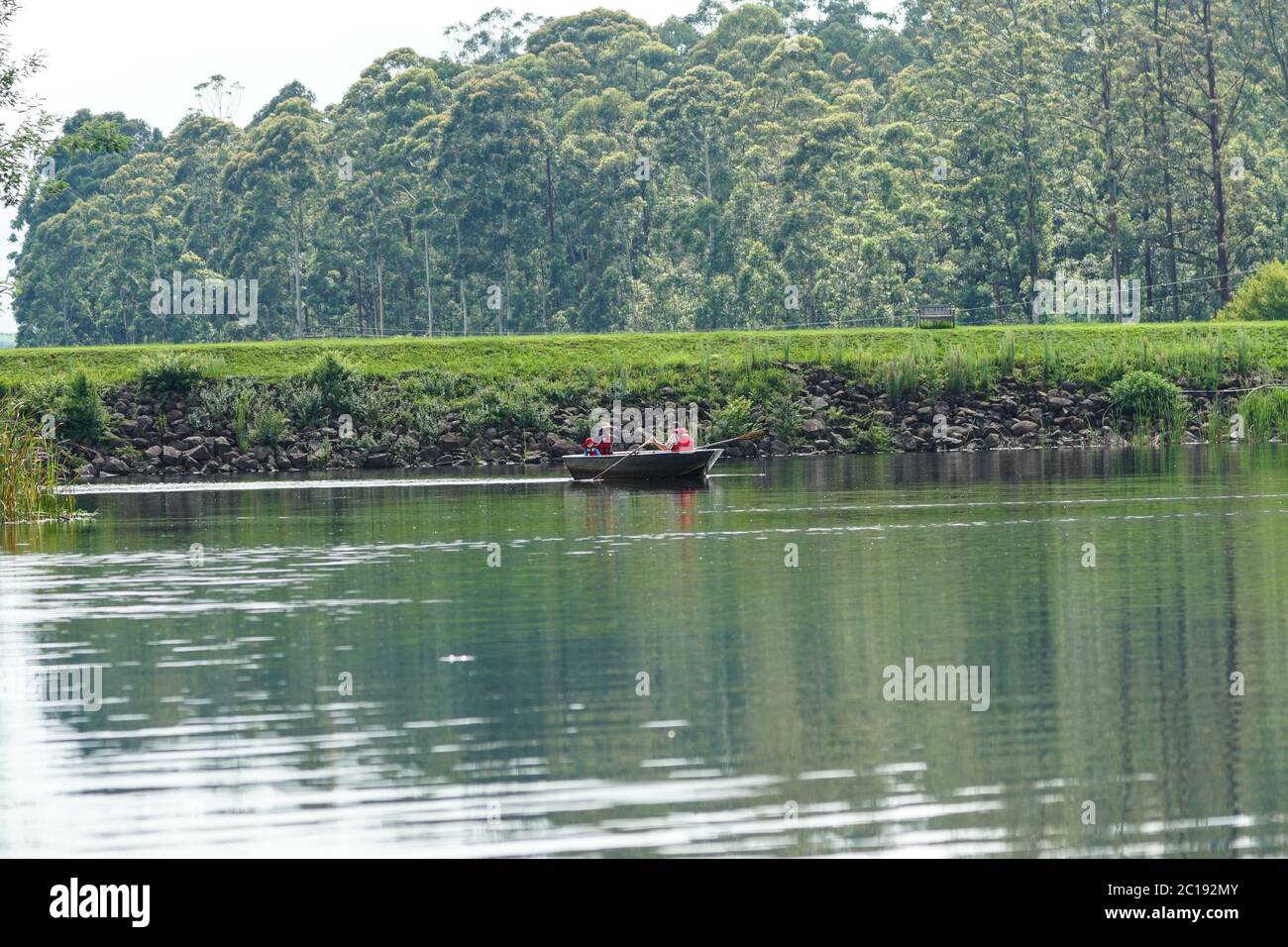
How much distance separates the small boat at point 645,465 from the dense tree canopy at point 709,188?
120 ft

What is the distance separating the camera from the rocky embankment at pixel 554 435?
65.7 m

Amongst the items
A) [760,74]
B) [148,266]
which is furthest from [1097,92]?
[148,266]

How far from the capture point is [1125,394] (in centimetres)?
6781

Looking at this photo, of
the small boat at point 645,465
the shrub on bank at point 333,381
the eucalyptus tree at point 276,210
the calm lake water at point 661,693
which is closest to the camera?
the calm lake water at point 661,693

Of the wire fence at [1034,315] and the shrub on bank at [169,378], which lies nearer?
the shrub on bank at [169,378]

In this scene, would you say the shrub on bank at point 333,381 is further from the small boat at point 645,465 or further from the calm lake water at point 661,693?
the calm lake water at point 661,693

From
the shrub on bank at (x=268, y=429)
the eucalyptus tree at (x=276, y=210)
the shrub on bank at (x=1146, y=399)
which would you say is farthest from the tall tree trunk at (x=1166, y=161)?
the eucalyptus tree at (x=276, y=210)

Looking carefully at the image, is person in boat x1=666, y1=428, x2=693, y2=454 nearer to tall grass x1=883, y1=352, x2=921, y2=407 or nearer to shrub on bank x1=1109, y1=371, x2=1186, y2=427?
tall grass x1=883, y1=352, x2=921, y2=407

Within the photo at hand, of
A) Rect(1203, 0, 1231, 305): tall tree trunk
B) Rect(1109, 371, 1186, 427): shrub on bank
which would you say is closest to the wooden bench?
Rect(1109, 371, 1186, 427): shrub on bank

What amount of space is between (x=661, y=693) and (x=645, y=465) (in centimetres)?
3488

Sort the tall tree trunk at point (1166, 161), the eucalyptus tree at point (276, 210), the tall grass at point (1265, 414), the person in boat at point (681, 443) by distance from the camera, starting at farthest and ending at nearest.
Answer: the eucalyptus tree at point (276, 210) → the tall tree trunk at point (1166, 161) → the tall grass at point (1265, 414) → the person in boat at point (681, 443)

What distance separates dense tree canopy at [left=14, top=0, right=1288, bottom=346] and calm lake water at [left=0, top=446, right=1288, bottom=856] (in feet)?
189

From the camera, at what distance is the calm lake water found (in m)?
12.7

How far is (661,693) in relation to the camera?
17094 millimetres
